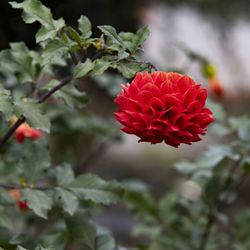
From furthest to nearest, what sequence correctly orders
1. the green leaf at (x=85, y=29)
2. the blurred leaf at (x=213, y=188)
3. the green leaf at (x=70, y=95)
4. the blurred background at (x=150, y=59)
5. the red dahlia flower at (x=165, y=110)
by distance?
1. the blurred background at (x=150, y=59)
2. the blurred leaf at (x=213, y=188)
3. the green leaf at (x=70, y=95)
4. the green leaf at (x=85, y=29)
5. the red dahlia flower at (x=165, y=110)

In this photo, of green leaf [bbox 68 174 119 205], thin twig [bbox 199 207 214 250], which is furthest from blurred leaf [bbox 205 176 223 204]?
green leaf [bbox 68 174 119 205]

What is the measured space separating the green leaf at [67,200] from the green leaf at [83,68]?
0.27 m

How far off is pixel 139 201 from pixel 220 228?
1391mm

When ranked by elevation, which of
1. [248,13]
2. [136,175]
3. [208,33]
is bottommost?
[136,175]

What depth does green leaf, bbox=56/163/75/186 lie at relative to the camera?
90 cm

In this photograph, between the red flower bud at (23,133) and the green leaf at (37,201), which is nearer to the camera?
the green leaf at (37,201)

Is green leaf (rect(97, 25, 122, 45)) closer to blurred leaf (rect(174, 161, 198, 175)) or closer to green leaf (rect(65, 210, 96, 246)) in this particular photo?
green leaf (rect(65, 210, 96, 246))

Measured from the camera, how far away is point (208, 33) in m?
5.07

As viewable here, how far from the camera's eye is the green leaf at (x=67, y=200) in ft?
2.64

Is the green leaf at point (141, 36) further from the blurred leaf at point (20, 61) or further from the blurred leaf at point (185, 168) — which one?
the blurred leaf at point (185, 168)

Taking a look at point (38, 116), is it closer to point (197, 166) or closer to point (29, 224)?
point (197, 166)

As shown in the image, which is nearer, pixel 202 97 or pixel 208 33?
pixel 202 97

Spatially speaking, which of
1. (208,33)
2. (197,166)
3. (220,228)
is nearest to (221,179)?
(197,166)

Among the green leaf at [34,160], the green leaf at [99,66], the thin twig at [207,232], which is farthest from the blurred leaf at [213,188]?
the green leaf at [99,66]
